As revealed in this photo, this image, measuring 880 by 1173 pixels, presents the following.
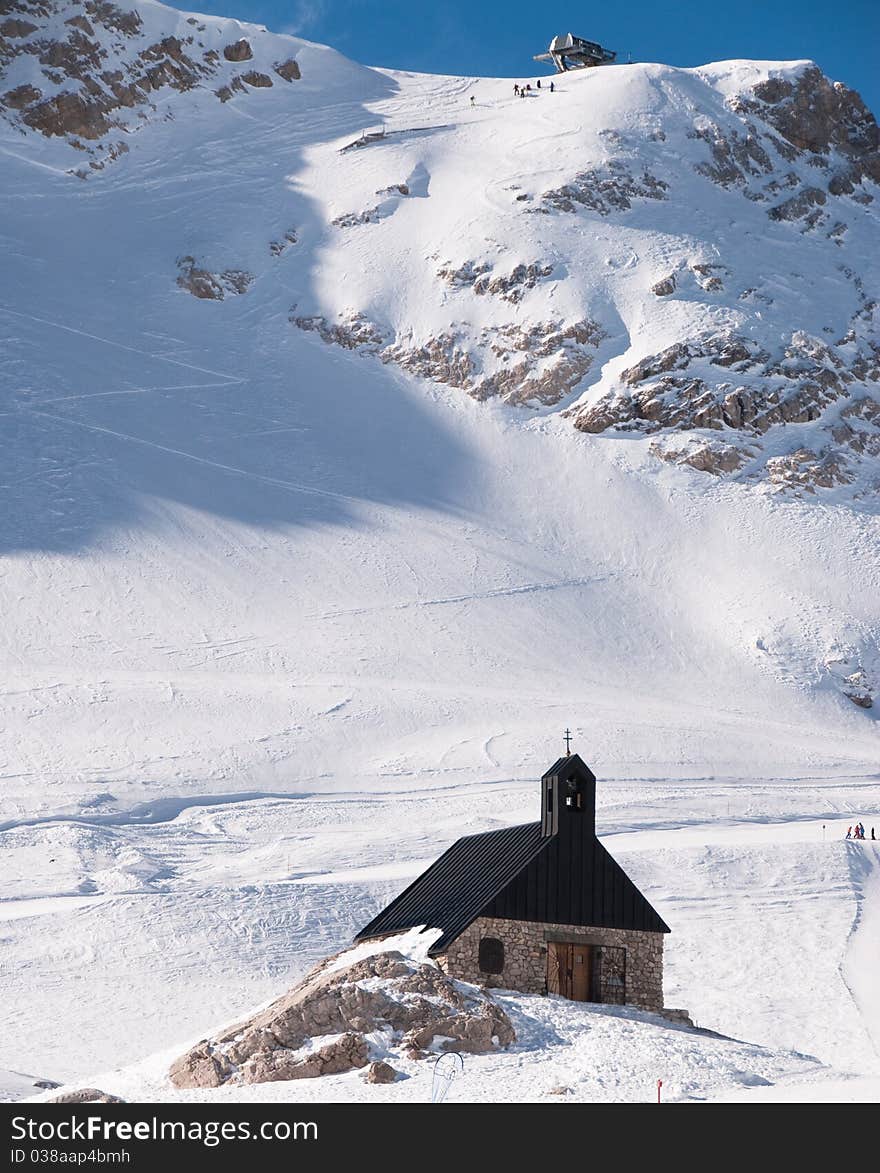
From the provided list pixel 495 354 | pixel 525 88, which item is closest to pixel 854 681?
pixel 495 354

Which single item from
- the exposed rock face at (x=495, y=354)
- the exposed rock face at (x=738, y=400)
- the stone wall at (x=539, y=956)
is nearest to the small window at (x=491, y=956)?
the stone wall at (x=539, y=956)

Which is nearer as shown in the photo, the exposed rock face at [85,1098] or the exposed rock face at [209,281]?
the exposed rock face at [85,1098]

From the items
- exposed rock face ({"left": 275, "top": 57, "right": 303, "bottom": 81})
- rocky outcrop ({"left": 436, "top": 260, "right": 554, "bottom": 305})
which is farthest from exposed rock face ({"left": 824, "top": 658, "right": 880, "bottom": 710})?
exposed rock face ({"left": 275, "top": 57, "right": 303, "bottom": 81})

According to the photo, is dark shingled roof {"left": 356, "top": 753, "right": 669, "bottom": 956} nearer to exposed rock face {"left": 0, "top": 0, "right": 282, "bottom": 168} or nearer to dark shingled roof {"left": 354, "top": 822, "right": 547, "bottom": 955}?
Result: dark shingled roof {"left": 354, "top": 822, "right": 547, "bottom": 955}

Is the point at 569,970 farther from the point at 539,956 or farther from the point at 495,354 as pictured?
the point at 495,354

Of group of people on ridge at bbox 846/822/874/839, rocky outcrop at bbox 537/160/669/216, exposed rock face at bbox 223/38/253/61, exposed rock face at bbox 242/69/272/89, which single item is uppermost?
exposed rock face at bbox 223/38/253/61

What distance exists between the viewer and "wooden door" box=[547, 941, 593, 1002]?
109 feet

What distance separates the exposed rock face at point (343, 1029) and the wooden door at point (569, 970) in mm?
3985

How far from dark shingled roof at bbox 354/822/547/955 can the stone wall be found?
1.22ft

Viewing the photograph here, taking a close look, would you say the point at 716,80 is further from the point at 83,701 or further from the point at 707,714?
the point at 83,701

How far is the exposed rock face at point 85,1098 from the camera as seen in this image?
85.7 feet

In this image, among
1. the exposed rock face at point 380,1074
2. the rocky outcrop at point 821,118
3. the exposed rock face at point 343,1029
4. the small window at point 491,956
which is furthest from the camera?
the rocky outcrop at point 821,118

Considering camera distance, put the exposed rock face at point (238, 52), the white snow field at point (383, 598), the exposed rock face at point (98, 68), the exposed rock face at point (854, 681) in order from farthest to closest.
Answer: the exposed rock face at point (238, 52)
the exposed rock face at point (98, 68)
the exposed rock face at point (854, 681)
the white snow field at point (383, 598)

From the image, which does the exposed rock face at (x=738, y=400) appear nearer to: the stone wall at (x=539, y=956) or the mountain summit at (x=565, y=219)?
the mountain summit at (x=565, y=219)
